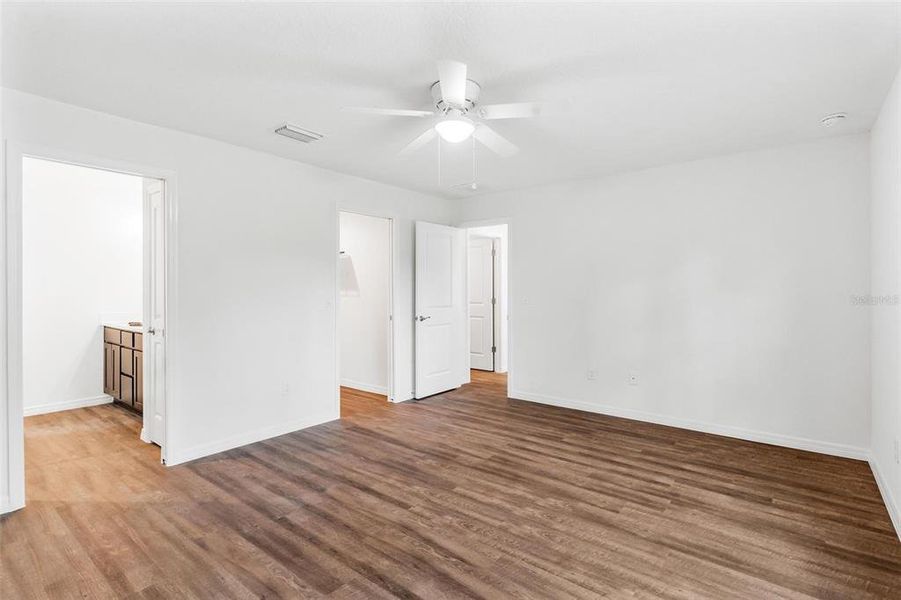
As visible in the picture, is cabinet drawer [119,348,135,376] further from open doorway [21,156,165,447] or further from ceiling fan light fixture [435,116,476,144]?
ceiling fan light fixture [435,116,476,144]

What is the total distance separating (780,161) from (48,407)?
24.8 feet

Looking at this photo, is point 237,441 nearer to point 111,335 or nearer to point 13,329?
point 13,329

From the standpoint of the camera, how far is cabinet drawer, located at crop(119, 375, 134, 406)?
4.69 metres

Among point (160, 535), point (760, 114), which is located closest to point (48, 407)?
point (160, 535)

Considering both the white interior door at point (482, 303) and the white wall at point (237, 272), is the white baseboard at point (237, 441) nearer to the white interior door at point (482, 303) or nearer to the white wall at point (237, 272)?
the white wall at point (237, 272)

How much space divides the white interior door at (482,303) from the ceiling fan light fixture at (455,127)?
4890 mm

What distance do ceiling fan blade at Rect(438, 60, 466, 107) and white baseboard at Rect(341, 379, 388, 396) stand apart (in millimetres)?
4106

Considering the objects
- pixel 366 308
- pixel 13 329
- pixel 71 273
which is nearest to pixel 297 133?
pixel 13 329

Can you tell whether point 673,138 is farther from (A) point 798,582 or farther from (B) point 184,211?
(B) point 184,211

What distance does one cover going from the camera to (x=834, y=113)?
3.09m

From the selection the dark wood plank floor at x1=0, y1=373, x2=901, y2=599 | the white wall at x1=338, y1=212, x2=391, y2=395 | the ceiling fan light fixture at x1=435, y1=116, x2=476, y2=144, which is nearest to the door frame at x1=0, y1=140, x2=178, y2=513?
the dark wood plank floor at x1=0, y1=373, x2=901, y2=599

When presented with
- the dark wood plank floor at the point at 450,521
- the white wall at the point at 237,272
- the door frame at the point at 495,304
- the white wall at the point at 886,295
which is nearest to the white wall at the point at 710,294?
the white wall at the point at 886,295

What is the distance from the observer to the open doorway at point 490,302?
749 cm

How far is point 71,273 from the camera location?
4.99 metres
